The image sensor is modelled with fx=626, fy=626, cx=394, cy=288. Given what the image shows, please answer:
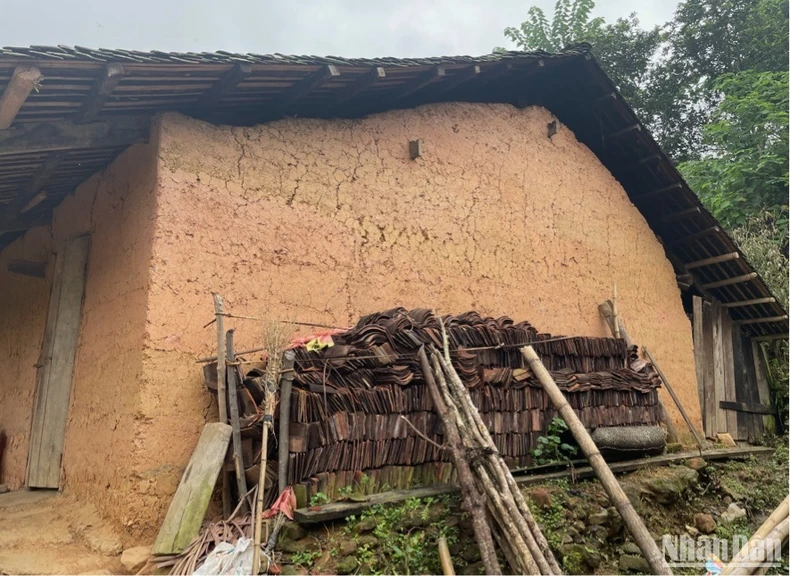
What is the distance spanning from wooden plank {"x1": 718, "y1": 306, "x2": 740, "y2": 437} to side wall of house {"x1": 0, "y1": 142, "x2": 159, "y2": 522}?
8887 millimetres

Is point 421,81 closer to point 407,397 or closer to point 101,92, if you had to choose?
point 101,92

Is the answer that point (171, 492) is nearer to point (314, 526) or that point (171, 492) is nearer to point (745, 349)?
point (314, 526)

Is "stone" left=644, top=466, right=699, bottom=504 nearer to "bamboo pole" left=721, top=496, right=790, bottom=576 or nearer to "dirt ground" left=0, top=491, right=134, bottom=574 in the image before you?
"bamboo pole" left=721, top=496, right=790, bottom=576

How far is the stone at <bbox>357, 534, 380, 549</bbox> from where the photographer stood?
3.95 metres

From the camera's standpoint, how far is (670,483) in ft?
18.5

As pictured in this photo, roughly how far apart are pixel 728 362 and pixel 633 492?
240 inches

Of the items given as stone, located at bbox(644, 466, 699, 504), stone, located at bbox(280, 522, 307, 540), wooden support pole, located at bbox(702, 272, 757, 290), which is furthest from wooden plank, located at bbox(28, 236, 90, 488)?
wooden support pole, located at bbox(702, 272, 757, 290)

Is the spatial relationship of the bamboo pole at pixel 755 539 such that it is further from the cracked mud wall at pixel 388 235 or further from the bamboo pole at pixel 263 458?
the cracked mud wall at pixel 388 235

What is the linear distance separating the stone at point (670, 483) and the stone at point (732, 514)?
14.1 inches

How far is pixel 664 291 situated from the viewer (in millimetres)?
9461

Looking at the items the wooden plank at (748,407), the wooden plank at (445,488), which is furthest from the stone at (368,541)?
the wooden plank at (748,407)

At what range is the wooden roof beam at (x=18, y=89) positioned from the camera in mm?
3783

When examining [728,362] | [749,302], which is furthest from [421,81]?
[728,362]

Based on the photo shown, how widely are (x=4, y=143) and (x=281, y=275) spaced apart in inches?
90.5
